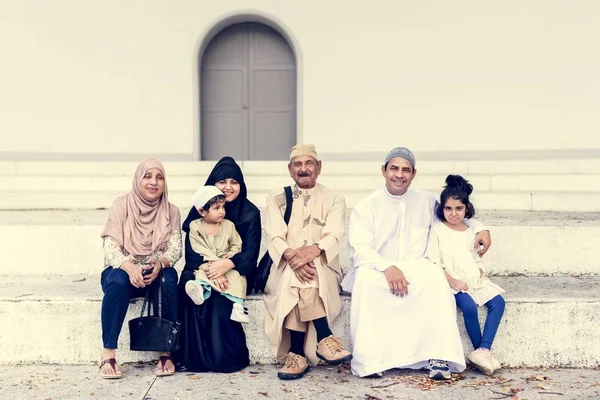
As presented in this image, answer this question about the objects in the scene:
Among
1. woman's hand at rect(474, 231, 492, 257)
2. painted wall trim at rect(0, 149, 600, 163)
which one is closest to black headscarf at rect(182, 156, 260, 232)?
woman's hand at rect(474, 231, 492, 257)

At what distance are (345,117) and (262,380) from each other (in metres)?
5.05

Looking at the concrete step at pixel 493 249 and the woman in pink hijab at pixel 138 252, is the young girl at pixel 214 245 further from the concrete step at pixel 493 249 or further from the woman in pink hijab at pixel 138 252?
the concrete step at pixel 493 249

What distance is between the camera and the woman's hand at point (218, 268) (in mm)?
4301

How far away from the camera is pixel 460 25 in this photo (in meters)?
8.41

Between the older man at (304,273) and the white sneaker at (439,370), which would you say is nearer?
the white sneaker at (439,370)

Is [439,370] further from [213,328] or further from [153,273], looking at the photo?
[153,273]

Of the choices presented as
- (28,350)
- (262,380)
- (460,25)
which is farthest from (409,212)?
(460,25)

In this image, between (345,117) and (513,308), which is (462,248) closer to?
(513,308)

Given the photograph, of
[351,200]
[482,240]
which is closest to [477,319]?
[482,240]

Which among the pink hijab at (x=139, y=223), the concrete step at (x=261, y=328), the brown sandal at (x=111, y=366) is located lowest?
the brown sandal at (x=111, y=366)

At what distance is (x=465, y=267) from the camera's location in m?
4.44

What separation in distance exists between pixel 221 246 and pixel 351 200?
2974 mm

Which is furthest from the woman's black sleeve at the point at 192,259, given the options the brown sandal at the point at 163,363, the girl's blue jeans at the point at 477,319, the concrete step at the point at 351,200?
the concrete step at the point at 351,200

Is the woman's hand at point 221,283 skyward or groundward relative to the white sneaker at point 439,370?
skyward
